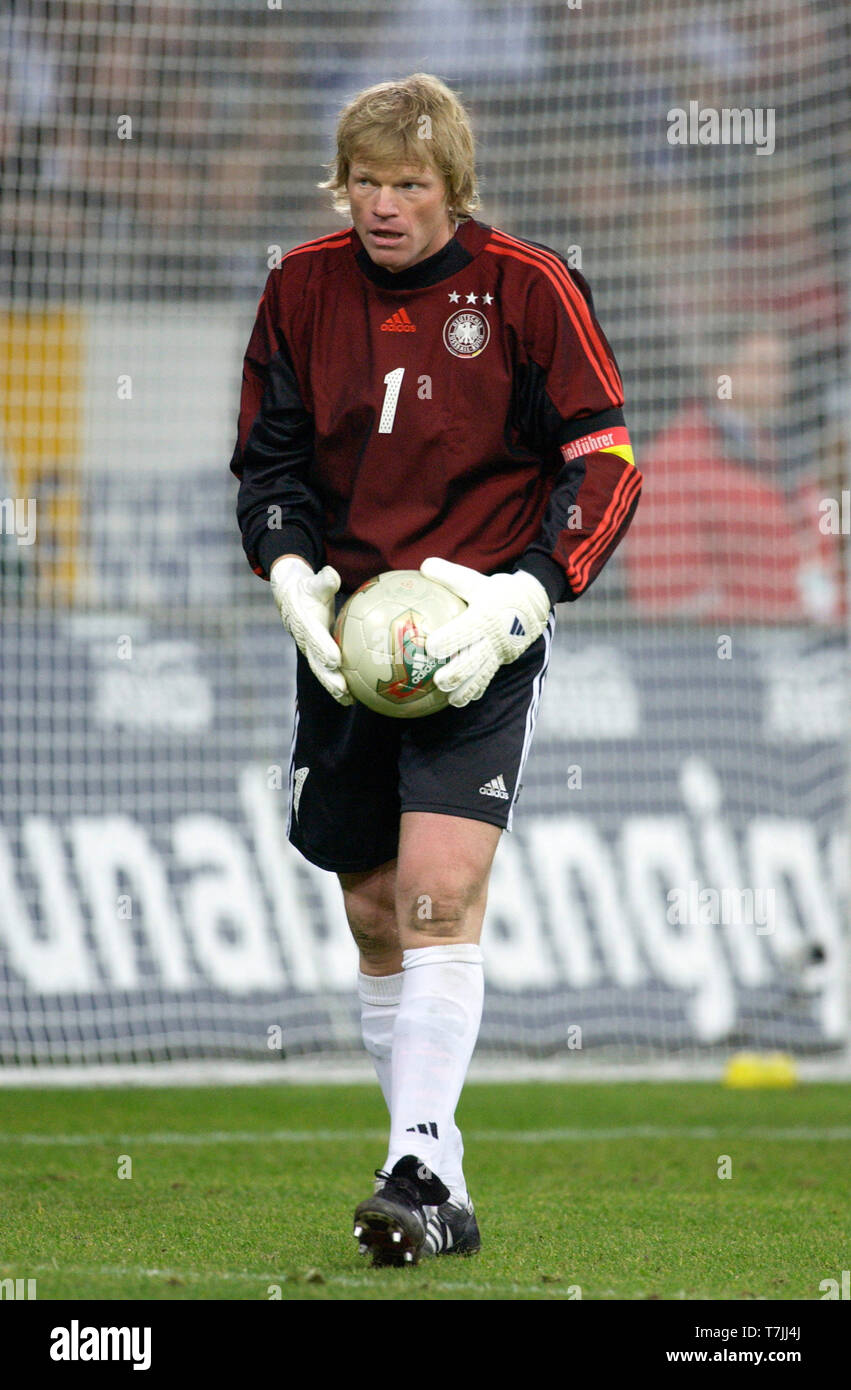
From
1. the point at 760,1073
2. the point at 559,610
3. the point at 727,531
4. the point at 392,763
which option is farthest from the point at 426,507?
the point at 727,531

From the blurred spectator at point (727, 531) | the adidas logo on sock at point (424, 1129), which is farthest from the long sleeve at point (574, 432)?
the blurred spectator at point (727, 531)

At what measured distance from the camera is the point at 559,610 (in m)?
7.85

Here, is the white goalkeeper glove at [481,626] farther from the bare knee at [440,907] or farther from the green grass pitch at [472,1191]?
the green grass pitch at [472,1191]

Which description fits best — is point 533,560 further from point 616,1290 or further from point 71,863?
point 71,863

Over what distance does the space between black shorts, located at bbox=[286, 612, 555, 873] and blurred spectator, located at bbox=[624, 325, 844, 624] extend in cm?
447

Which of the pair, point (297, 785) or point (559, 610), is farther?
point (559, 610)

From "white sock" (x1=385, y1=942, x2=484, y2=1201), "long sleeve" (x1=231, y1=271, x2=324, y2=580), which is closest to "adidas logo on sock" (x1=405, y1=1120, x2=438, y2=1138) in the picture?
"white sock" (x1=385, y1=942, x2=484, y2=1201)

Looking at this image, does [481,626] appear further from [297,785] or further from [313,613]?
[297,785]

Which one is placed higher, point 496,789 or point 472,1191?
point 496,789

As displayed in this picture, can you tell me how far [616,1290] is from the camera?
3053mm

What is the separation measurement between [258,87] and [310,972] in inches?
161

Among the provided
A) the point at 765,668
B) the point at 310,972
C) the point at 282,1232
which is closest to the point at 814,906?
the point at 765,668

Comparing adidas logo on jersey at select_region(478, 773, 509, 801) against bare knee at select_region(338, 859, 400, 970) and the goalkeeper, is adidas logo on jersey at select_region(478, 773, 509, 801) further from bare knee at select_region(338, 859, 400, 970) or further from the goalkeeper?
bare knee at select_region(338, 859, 400, 970)

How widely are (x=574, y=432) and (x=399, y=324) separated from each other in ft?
1.31
